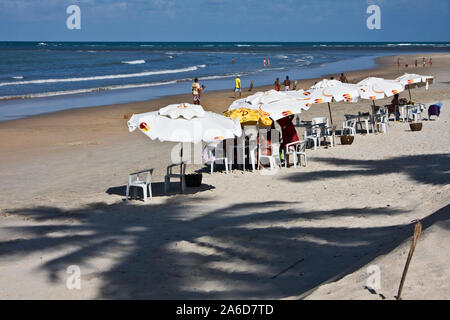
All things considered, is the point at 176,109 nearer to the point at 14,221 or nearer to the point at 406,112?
the point at 14,221

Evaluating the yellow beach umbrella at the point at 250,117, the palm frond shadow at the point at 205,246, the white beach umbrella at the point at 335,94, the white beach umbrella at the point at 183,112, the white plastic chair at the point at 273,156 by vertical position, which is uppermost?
the white beach umbrella at the point at 335,94

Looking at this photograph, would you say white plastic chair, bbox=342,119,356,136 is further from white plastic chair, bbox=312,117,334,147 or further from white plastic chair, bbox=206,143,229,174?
white plastic chair, bbox=206,143,229,174

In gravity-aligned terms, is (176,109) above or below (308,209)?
above

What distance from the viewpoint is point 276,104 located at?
13.7 metres

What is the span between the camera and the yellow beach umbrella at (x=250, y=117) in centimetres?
1313

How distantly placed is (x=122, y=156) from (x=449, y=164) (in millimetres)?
8488

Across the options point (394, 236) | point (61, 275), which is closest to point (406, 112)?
point (394, 236)

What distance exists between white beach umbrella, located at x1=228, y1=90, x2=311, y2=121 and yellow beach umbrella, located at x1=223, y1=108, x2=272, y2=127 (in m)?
0.18

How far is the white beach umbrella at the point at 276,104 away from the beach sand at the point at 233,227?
136cm

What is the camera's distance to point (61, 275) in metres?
7.42

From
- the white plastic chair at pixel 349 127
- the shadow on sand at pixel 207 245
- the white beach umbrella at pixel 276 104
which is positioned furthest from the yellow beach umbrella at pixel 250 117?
the white plastic chair at pixel 349 127

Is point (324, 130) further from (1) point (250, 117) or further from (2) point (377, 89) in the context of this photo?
(1) point (250, 117)

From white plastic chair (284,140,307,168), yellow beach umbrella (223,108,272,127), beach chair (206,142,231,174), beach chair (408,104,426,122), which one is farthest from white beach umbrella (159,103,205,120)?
beach chair (408,104,426,122)

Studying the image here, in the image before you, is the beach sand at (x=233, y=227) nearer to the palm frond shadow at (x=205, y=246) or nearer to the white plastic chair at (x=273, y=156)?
the palm frond shadow at (x=205, y=246)
